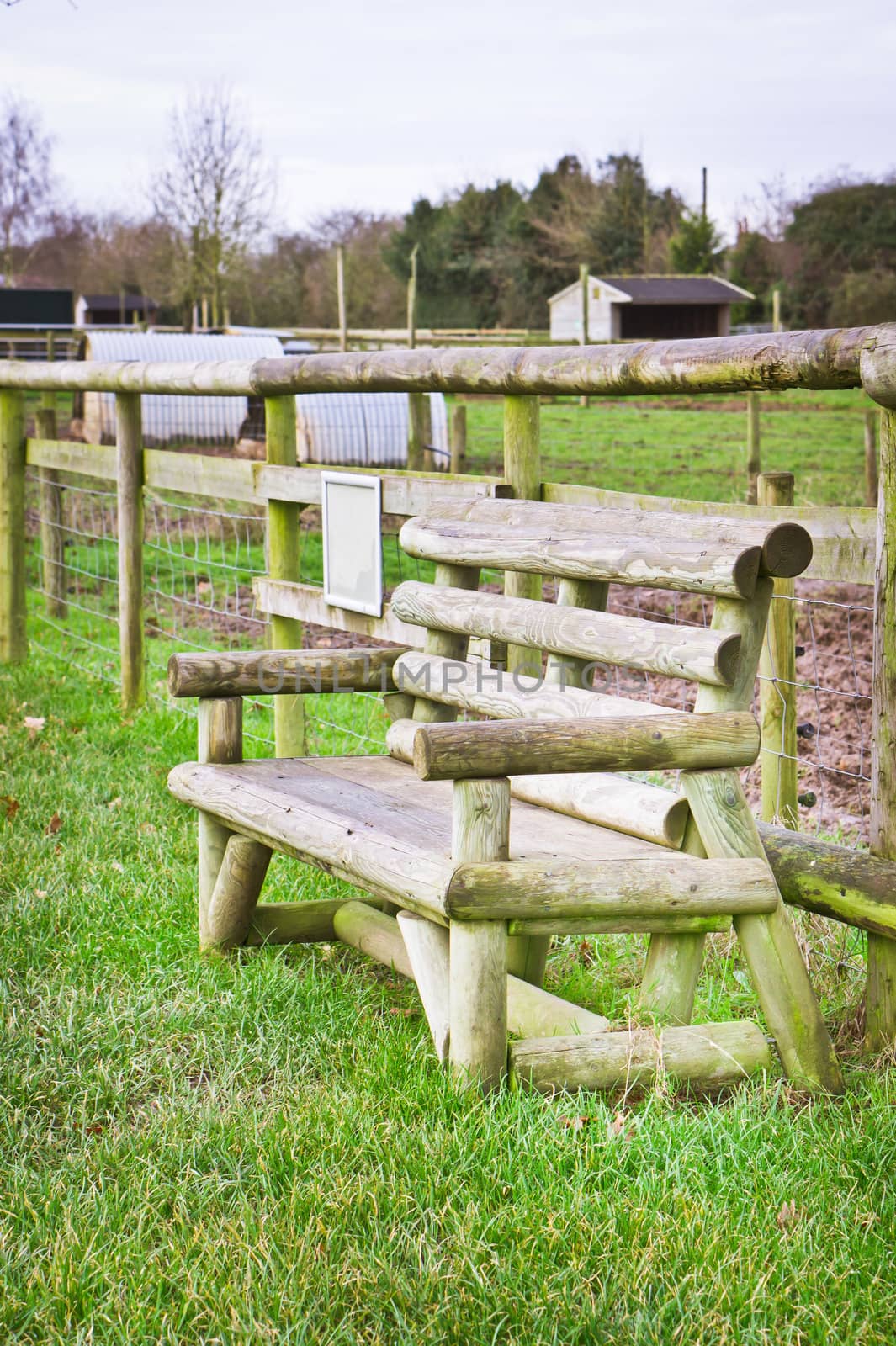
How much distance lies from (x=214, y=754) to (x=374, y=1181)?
142cm

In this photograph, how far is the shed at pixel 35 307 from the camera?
48.4m

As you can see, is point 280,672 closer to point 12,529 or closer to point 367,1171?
point 367,1171

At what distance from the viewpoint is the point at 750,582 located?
2484mm

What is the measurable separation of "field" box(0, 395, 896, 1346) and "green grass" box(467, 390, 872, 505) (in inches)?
333

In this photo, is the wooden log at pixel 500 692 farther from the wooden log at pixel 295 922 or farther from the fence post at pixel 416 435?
the fence post at pixel 416 435

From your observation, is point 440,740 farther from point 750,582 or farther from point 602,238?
point 602,238

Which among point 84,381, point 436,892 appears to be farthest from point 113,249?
point 436,892

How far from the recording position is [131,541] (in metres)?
5.91

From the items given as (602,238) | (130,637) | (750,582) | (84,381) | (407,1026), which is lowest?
(407,1026)

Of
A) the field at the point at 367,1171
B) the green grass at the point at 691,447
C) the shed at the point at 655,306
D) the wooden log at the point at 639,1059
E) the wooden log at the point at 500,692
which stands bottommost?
the field at the point at 367,1171

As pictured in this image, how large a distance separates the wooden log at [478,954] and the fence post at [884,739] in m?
0.78

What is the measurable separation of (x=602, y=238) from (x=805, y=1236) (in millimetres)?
54699

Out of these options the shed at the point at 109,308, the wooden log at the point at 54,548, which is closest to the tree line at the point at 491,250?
the shed at the point at 109,308

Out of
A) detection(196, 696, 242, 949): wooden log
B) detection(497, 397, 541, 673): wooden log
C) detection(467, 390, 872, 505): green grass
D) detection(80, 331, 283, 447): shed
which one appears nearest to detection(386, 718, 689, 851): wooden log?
detection(497, 397, 541, 673): wooden log
